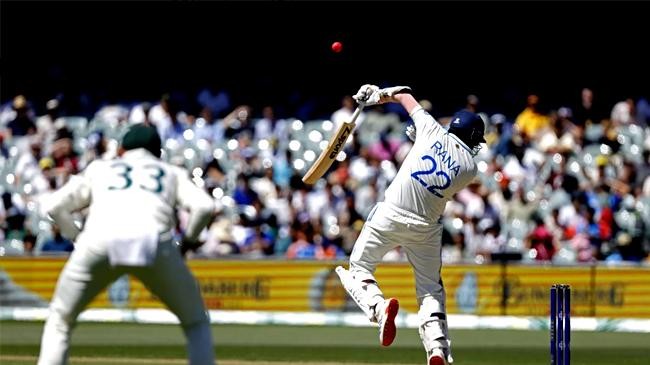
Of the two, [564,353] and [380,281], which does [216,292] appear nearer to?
[380,281]

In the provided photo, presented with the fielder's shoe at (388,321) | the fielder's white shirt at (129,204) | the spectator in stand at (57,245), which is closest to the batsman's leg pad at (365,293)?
the fielder's shoe at (388,321)

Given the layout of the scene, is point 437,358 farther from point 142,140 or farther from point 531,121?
point 531,121

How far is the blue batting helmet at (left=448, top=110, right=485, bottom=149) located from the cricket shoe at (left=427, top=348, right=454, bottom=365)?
131 centimetres

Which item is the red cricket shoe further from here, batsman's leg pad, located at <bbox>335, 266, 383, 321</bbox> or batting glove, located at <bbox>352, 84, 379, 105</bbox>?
batting glove, located at <bbox>352, 84, 379, 105</bbox>

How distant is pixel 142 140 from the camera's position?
687 cm

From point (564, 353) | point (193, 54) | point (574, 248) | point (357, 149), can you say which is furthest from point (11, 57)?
A: point (564, 353)

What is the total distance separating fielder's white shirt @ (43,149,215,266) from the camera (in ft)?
21.5

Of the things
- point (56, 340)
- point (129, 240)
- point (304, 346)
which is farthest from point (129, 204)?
point (304, 346)

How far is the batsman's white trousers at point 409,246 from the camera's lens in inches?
354

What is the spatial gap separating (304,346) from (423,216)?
436 cm

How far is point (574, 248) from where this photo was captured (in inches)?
652

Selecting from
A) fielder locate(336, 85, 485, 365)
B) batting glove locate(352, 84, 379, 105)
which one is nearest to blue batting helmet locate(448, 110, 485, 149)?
fielder locate(336, 85, 485, 365)

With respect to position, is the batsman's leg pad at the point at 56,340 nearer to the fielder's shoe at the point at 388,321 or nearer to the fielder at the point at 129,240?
the fielder at the point at 129,240

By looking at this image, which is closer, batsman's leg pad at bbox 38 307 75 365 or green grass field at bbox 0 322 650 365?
batsman's leg pad at bbox 38 307 75 365
